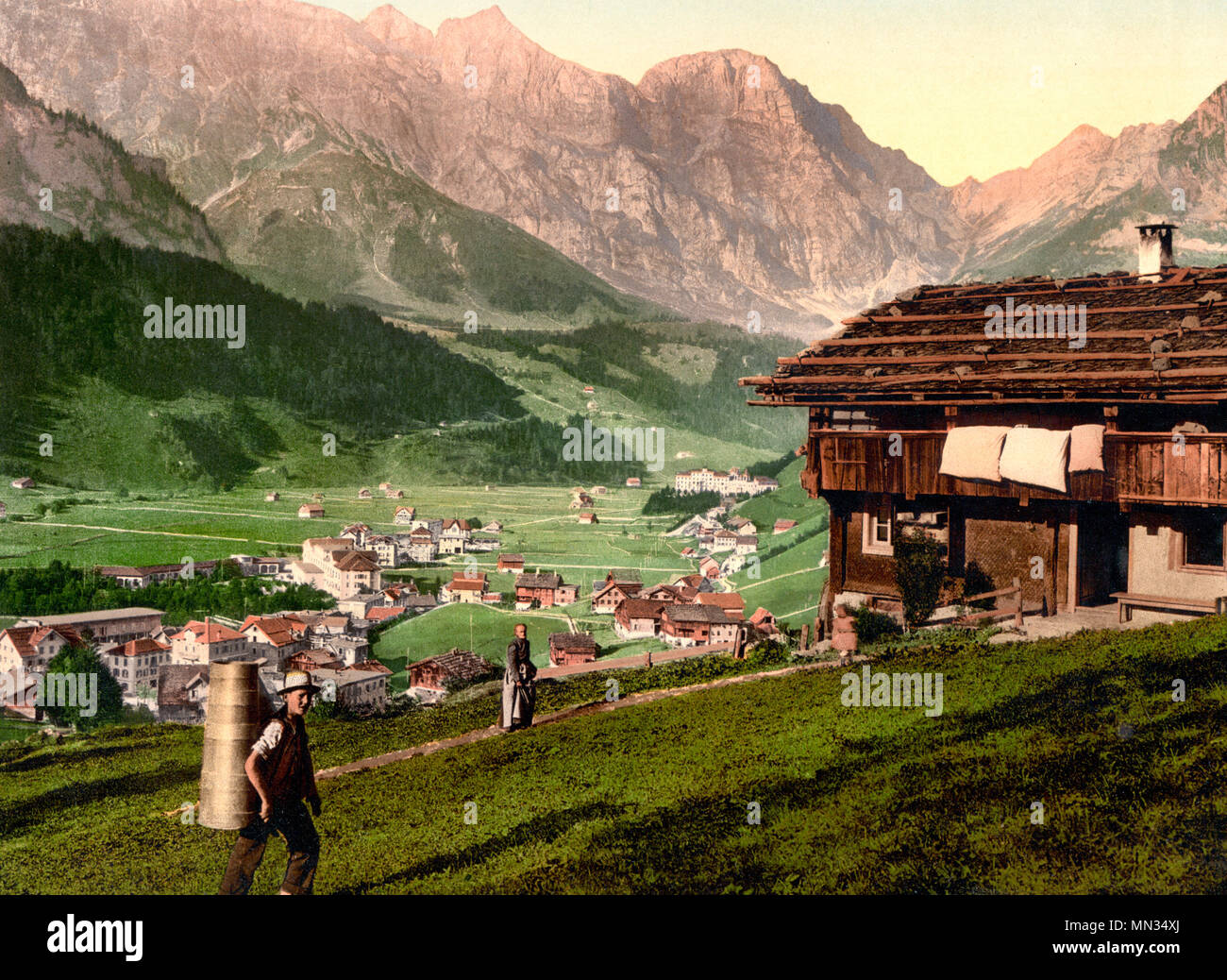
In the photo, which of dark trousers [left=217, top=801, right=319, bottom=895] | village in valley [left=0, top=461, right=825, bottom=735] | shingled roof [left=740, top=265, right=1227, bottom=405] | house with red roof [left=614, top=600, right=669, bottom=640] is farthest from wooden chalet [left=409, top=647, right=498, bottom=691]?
dark trousers [left=217, top=801, right=319, bottom=895]

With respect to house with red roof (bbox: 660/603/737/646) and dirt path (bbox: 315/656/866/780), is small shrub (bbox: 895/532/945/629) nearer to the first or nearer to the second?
dirt path (bbox: 315/656/866/780)

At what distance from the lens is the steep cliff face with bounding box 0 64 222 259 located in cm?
11738

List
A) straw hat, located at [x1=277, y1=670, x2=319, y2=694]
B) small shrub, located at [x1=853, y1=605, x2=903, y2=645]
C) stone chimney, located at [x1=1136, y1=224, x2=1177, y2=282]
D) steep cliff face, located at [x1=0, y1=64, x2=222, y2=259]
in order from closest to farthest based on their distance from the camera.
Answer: straw hat, located at [x1=277, y1=670, x2=319, y2=694] → small shrub, located at [x1=853, y1=605, x2=903, y2=645] → stone chimney, located at [x1=1136, y1=224, x2=1177, y2=282] → steep cliff face, located at [x1=0, y1=64, x2=222, y2=259]

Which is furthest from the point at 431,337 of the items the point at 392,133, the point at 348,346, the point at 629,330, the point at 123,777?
the point at 123,777

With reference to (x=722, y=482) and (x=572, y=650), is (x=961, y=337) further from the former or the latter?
(x=722, y=482)

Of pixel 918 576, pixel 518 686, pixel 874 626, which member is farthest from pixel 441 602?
pixel 518 686

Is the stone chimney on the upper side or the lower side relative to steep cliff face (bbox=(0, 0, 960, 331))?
lower

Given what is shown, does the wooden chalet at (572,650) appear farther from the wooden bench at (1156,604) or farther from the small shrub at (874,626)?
the wooden bench at (1156,604)

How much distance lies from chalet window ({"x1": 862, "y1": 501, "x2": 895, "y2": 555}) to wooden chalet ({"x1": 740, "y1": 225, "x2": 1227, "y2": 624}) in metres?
0.06

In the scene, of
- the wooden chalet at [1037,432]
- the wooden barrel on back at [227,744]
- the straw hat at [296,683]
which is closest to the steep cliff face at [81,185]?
the wooden chalet at [1037,432]

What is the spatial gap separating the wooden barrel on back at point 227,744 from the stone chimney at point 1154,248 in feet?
76.6

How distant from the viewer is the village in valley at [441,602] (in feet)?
156

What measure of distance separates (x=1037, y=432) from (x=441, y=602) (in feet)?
182

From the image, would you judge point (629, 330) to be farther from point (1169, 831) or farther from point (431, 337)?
point (1169, 831)
